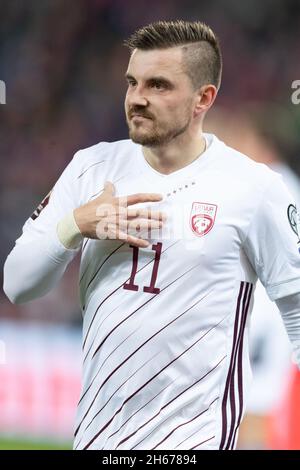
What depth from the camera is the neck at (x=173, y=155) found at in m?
3.51

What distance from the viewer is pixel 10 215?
321 inches

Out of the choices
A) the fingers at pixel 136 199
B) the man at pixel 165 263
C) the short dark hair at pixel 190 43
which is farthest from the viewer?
the short dark hair at pixel 190 43

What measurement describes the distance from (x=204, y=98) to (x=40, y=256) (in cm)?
85

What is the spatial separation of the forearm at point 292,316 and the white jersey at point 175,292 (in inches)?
1.9

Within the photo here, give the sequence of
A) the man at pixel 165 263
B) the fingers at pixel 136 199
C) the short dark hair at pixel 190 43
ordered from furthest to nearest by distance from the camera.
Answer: the short dark hair at pixel 190 43 < the man at pixel 165 263 < the fingers at pixel 136 199

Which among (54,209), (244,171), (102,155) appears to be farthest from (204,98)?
(54,209)

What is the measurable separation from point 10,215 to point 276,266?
500 cm

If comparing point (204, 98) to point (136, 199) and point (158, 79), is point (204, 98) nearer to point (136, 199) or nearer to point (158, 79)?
point (158, 79)

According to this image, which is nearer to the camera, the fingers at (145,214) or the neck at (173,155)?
the fingers at (145,214)

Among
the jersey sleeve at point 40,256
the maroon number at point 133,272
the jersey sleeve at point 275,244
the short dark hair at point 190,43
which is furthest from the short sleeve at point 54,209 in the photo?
the jersey sleeve at point 275,244

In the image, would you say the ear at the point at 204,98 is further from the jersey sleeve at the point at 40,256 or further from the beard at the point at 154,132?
the jersey sleeve at the point at 40,256

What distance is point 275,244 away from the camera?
3.43 meters
